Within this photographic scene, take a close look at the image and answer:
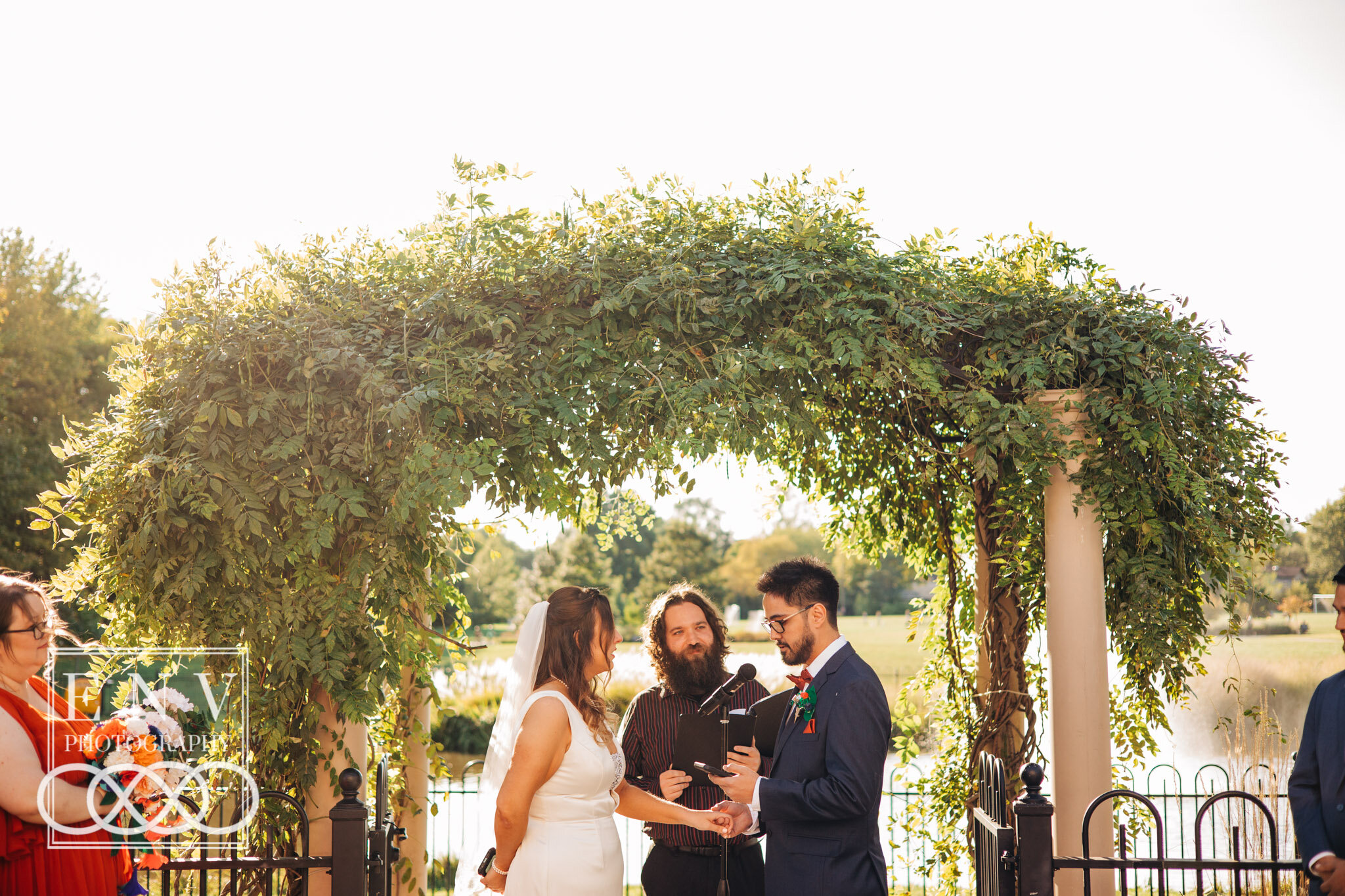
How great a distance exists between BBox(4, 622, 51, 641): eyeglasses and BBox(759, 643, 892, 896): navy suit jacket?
2.20 meters

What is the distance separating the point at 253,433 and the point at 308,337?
46 cm

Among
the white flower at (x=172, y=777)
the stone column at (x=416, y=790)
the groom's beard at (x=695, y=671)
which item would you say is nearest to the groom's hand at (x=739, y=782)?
the groom's beard at (x=695, y=671)

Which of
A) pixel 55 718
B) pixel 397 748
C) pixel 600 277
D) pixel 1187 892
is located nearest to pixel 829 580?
pixel 600 277

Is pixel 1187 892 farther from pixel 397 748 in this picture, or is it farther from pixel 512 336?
pixel 512 336

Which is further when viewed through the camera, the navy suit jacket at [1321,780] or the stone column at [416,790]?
the stone column at [416,790]

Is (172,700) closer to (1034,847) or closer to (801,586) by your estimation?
(801,586)

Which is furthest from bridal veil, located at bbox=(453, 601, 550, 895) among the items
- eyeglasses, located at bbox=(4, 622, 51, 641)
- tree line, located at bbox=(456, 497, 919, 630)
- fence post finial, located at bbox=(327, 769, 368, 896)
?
tree line, located at bbox=(456, 497, 919, 630)

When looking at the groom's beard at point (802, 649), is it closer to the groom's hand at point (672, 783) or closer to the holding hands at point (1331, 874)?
the groom's hand at point (672, 783)

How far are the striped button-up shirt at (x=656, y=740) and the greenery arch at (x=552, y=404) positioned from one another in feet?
3.13

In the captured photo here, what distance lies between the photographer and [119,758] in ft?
9.00

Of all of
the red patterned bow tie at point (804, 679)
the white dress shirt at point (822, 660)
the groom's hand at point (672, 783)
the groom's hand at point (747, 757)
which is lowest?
the groom's hand at point (672, 783)

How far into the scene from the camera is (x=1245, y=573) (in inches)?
175

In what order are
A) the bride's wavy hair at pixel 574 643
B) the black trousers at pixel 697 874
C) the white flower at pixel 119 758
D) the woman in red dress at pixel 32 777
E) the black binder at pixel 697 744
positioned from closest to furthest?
the woman in red dress at pixel 32 777 < the white flower at pixel 119 758 < the bride's wavy hair at pixel 574 643 < the black trousers at pixel 697 874 < the black binder at pixel 697 744

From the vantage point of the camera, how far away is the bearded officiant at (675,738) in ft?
12.4
